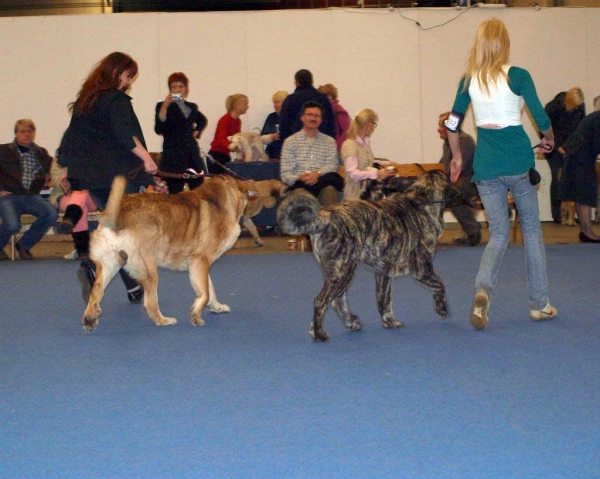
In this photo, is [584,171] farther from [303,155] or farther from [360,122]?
[303,155]

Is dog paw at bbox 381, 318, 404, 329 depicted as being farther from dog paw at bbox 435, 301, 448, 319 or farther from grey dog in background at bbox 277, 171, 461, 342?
dog paw at bbox 435, 301, 448, 319

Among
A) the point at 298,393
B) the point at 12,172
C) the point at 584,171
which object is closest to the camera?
the point at 298,393

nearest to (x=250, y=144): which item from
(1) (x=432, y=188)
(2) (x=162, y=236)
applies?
(2) (x=162, y=236)

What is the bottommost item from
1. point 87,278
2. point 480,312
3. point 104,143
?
point 480,312

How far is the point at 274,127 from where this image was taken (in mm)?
11188

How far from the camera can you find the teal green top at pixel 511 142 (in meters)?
4.44

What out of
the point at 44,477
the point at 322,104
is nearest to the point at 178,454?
the point at 44,477

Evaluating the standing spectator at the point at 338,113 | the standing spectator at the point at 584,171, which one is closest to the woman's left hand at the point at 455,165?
the standing spectator at the point at 584,171

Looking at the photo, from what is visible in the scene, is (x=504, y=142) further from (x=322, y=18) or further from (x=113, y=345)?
(x=322, y=18)

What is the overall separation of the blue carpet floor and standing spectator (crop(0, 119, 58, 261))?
3105mm

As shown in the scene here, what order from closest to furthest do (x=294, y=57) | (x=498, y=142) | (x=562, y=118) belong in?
(x=498, y=142)
(x=562, y=118)
(x=294, y=57)

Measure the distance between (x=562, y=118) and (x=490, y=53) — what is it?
741 cm

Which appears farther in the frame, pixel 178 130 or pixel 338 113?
pixel 338 113

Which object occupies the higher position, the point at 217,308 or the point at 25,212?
the point at 25,212
